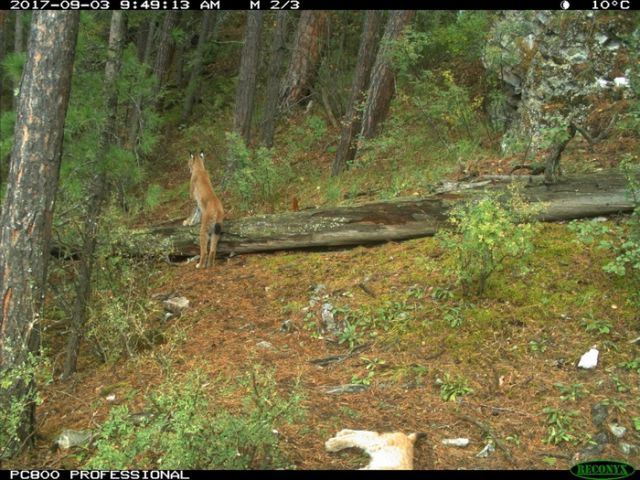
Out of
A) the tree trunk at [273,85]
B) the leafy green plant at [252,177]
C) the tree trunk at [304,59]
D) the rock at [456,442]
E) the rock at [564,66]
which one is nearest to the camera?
the rock at [456,442]

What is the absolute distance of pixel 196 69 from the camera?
2030 centimetres

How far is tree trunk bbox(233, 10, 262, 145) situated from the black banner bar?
0.59 m

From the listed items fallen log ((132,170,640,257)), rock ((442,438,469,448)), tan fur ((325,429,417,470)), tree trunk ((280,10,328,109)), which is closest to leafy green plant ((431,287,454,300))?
fallen log ((132,170,640,257))

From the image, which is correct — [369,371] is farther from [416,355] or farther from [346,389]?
[416,355]

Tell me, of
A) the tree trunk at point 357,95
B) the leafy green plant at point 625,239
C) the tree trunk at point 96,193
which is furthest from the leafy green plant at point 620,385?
the tree trunk at point 357,95

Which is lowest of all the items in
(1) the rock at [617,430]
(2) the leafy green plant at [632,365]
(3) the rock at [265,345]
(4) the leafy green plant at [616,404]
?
(3) the rock at [265,345]

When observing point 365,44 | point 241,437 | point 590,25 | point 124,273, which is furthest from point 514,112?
point 241,437

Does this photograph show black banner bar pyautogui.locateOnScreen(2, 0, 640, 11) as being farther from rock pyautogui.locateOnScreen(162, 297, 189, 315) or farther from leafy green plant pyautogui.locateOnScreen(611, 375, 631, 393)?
leafy green plant pyautogui.locateOnScreen(611, 375, 631, 393)

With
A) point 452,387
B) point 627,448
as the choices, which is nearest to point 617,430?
point 627,448

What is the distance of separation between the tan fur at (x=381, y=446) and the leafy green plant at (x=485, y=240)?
2286mm

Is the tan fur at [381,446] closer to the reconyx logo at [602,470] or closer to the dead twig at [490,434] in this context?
the dead twig at [490,434]

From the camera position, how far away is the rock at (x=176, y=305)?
862cm

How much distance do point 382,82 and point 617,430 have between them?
9714 mm

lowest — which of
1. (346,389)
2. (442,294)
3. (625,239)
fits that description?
(346,389)
